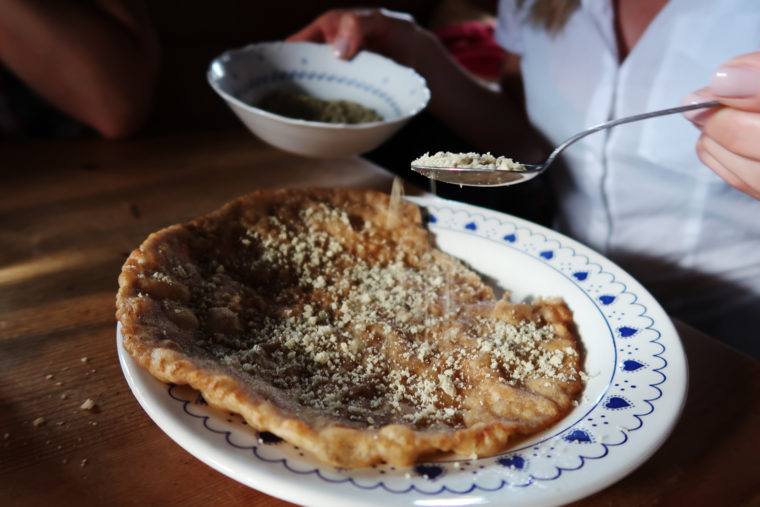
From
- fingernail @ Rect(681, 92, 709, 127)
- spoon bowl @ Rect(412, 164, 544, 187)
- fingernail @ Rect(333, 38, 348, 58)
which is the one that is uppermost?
fingernail @ Rect(681, 92, 709, 127)

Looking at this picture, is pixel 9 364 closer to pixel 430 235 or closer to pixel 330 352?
pixel 330 352

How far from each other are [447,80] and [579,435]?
52.1 inches

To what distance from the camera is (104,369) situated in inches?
31.6

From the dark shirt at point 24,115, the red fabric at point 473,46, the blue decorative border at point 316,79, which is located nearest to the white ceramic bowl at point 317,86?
the blue decorative border at point 316,79

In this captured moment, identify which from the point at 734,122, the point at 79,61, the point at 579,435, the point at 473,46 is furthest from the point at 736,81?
the point at 473,46

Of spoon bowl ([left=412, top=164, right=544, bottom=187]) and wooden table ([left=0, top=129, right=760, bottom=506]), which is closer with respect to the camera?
wooden table ([left=0, top=129, right=760, bottom=506])

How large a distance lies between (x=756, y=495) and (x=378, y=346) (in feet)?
1.67

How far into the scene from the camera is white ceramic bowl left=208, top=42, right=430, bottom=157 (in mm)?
1180

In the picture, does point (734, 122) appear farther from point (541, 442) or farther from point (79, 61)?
point (79, 61)

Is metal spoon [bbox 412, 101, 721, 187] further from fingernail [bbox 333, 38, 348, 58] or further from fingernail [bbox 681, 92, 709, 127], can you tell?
fingernail [bbox 333, 38, 348, 58]

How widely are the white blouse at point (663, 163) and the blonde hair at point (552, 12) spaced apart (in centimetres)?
2

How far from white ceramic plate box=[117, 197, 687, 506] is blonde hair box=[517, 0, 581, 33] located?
83cm

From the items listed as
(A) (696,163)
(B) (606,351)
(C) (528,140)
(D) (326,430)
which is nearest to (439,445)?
(D) (326,430)

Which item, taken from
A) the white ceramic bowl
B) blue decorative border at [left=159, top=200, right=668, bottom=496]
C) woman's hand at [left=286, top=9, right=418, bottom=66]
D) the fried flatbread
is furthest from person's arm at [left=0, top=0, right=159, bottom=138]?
blue decorative border at [left=159, top=200, right=668, bottom=496]
